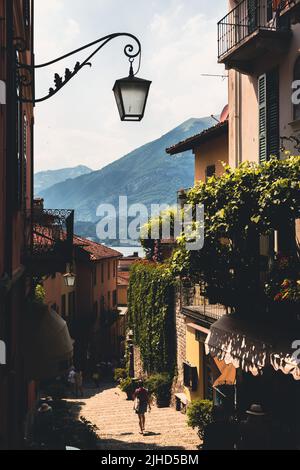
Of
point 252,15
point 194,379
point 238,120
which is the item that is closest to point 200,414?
point 194,379

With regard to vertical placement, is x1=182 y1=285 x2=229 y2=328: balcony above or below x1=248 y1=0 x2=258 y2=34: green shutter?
below

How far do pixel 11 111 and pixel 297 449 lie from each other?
8127mm

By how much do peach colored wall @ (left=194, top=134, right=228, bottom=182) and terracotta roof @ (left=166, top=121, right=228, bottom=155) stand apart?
0.23 m

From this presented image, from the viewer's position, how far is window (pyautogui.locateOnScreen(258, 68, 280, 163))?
1379 centimetres

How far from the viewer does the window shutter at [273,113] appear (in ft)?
45.1

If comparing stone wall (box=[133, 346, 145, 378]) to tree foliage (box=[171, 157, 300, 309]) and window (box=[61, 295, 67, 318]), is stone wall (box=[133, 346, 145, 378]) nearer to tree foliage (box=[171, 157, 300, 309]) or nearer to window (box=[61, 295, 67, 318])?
window (box=[61, 295, 67, 318])

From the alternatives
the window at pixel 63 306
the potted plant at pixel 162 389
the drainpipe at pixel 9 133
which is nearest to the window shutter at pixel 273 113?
the drainpipe at pixel 9 133

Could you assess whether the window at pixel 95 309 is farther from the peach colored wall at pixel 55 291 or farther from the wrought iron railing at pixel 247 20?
the wrought iron railing at pixel 247 20

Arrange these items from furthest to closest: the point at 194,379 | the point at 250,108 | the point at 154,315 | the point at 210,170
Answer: the point at 154,315 < the point at 210,170 < the point at 194,379 < the point at 250,108

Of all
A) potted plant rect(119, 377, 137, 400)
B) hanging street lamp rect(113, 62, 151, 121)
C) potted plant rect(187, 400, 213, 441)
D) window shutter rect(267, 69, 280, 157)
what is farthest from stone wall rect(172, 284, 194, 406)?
hanging street lamp rect(113, 62, 151, 121)

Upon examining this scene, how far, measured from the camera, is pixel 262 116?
47.2 feet

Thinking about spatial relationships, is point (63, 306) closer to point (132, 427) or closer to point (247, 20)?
point (132, 427)

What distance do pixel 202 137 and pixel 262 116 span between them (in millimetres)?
6721
